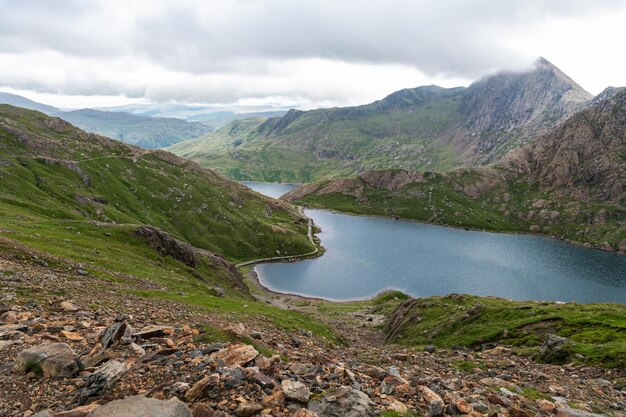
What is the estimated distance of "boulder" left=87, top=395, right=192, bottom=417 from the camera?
38.8 feet

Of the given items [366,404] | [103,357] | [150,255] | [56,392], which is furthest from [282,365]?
[150,255]

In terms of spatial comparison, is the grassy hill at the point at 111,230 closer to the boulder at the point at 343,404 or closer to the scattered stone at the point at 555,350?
the scattered stone at the point at 555,350

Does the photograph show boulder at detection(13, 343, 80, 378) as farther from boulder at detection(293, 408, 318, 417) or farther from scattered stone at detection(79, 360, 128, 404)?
boulder at detection(293, 408, 318, 417)

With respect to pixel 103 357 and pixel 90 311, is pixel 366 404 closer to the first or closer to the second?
pixel 103 357

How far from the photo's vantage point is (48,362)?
14.9 metres

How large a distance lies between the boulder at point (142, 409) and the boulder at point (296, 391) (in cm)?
411

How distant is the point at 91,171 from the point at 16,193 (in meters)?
59.0

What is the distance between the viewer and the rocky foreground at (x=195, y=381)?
44.0ft

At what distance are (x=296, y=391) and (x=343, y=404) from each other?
79.6 inches

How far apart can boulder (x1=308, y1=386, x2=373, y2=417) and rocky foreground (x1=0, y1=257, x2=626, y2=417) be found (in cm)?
5

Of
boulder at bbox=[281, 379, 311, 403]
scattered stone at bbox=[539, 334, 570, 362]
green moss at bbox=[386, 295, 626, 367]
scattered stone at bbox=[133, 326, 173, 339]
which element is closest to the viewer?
boulder at bbox=[281, 379, 311, 403]

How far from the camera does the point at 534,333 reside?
47438 mm

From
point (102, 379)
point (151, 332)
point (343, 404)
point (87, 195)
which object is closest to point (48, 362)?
point (102, 379)

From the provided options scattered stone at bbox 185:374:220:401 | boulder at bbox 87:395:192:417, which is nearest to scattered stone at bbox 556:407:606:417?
scattered stone at bbox 185:374:220:401
